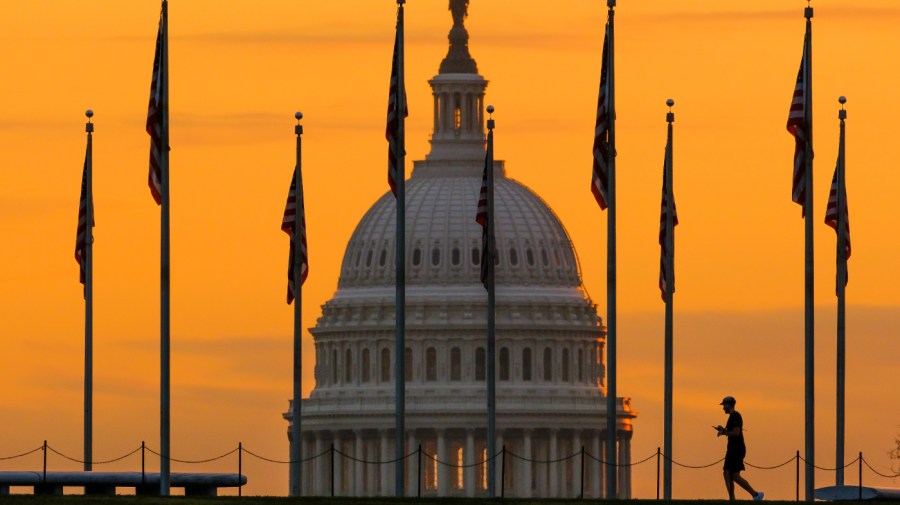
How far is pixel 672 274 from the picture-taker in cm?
17188

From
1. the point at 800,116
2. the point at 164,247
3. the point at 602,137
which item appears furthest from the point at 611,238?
the point at 164,247

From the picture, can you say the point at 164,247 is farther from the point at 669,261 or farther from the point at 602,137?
the point at 669,261

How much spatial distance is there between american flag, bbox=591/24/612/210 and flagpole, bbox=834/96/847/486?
534 inches

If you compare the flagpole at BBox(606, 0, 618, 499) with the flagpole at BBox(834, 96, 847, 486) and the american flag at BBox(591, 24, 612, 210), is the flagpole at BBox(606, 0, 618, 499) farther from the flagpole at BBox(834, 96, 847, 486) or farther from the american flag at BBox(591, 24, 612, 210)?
the flagpole at BBox(834, 96, 847, 486)

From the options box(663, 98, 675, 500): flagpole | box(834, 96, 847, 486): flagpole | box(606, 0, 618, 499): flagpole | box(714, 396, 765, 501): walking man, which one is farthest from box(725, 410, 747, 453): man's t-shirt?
box(663, 98, 675, 500): flagpole

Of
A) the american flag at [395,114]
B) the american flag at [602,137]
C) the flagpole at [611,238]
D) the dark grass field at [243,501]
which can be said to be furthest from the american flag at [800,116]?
the dark grass field at [243,501]

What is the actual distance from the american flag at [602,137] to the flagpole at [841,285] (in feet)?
44.5

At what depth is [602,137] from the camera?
151 meters

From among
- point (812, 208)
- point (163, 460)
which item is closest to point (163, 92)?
point (163, 460)

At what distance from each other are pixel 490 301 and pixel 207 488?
2415 centimetres

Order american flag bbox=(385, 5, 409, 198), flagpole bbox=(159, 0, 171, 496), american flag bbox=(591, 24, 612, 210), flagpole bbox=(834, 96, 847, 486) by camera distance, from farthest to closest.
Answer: flagpole bbox=(834, 96, 847, 486) → american flag bbox=(385, 5, 409, 198) → american flag bbox=(591, 24, 612, 210) → flagpole bbox=(159, 0, 171, 496)

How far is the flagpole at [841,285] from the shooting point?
535 feet

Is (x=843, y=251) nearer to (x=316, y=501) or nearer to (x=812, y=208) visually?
(x=812, y=208)

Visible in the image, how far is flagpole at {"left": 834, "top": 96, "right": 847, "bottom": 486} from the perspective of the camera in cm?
16300
